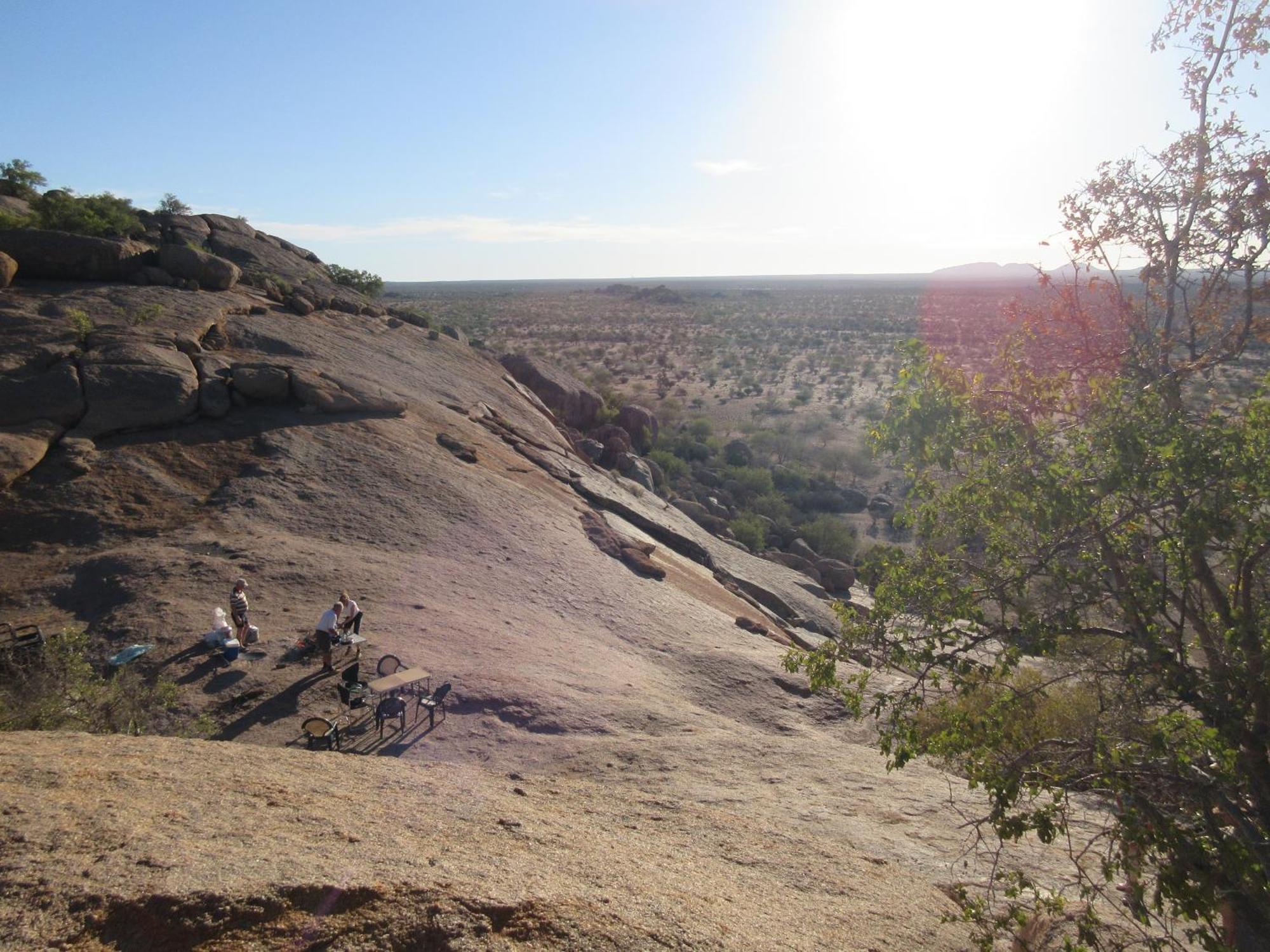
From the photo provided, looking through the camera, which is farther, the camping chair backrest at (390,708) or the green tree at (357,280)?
the green tree at (357,280)

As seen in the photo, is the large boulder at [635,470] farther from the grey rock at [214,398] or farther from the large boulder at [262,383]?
the grey rock at [214,398]

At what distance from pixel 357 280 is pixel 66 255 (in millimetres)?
12414

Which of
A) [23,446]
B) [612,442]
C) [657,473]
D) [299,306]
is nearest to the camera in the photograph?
[23,446]

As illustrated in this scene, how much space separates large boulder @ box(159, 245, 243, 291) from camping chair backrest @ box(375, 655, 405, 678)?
551 inches

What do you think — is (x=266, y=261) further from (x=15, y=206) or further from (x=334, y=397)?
(x=334, y=397)

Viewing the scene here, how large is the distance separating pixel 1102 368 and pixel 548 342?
5880 centimetres

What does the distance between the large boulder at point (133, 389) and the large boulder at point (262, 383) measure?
792 mm

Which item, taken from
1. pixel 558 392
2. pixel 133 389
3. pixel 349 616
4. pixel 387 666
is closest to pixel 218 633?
pixel 349 616

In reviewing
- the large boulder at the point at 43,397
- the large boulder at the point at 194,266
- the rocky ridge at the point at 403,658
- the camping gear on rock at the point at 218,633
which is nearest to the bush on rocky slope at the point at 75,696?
the rocky ridge at the point at 403,658

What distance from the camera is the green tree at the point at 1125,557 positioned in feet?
13.8

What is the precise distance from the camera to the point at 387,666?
8.80m

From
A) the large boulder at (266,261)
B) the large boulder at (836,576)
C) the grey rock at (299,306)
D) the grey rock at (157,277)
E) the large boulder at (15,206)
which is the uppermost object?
the large boulder at (15,206)

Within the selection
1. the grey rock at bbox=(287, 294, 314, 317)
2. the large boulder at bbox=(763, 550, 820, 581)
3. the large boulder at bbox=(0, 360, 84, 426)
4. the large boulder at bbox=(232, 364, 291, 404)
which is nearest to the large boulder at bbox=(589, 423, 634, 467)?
the large boulder at bbox=(763, 550, 820, 581)

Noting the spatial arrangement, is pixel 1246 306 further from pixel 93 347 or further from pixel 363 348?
pixel 363 348
